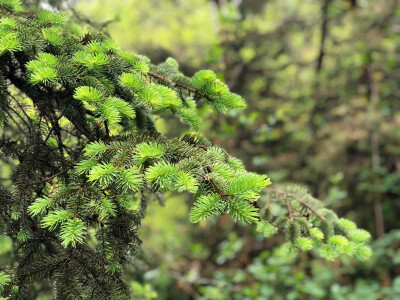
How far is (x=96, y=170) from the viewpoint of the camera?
96 cm

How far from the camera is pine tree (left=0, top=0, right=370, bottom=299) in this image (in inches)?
38.3

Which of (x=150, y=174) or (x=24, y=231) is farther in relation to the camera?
(x=24, y=231)

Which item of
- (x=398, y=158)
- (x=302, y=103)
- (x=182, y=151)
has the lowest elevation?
(x=182, y=151)

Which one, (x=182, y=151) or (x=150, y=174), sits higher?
(x=182, y=151)

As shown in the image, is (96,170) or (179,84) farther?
(179,84)

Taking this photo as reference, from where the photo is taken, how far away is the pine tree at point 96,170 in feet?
3.19

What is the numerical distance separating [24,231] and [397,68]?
6.02 metres

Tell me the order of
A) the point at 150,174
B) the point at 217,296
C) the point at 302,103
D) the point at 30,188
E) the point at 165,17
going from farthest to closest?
the point at 165,17, the point at 302,103, the point at 217,296, the point at 30,188, the point at 150,174

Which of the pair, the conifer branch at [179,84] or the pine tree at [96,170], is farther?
the conifer branch at [179,84]

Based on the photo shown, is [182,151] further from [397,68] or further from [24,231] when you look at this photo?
[397,68]

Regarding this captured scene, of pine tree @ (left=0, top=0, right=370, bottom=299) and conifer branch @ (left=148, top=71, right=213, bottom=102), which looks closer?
pine tree @ (left=0, top=0, right=370, bottom=299)

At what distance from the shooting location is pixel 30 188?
3.57 feet

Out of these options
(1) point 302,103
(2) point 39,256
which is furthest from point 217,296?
(1) point 302,103

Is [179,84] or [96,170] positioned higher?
[179,84]
